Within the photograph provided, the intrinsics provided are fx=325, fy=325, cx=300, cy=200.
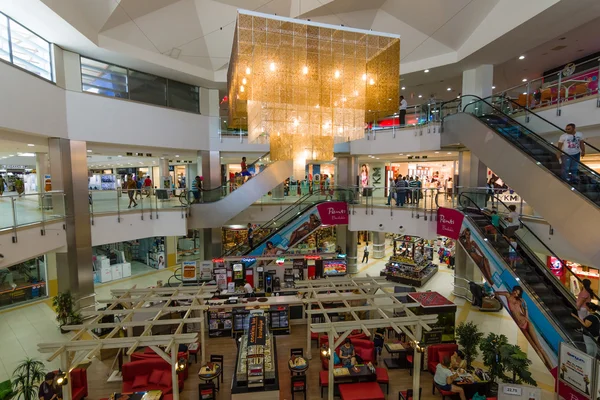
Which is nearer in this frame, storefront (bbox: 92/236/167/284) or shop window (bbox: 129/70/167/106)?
shop window (bbox: 129/70/167/106)

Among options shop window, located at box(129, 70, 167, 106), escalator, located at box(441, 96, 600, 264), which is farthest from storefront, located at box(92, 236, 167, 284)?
escalator, located at box(441, 96, 600, 264)

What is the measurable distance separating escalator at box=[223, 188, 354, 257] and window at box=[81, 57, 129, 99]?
323 inches

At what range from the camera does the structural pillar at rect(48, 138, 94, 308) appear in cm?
1129

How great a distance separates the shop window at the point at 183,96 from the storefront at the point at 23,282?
9.18 metres

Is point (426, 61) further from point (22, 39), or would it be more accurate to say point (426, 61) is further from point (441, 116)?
point (22, 39)

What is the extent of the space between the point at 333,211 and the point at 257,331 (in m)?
7.71

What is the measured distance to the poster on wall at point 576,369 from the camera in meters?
5.91

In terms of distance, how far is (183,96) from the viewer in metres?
15.8

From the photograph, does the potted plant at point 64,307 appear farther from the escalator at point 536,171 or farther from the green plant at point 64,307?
the escalator at point 536,171

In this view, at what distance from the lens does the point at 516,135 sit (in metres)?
9.03

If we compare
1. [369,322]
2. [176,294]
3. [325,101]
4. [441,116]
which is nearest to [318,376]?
[369,322]

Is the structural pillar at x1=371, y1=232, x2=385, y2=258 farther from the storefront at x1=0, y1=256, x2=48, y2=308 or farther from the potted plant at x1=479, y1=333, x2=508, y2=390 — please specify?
the storefront at x1=0, y1=256, x2=48, y2=308

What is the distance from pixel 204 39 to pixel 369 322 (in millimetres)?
12951

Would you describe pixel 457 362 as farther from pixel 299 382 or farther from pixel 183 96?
pixel 183 96
